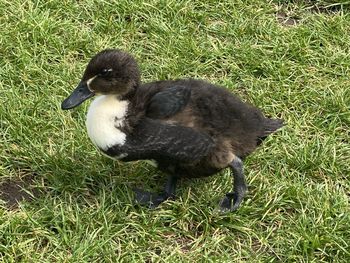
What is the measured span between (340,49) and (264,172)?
1492 millimetres

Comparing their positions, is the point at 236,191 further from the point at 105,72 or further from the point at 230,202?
the point at 105,72

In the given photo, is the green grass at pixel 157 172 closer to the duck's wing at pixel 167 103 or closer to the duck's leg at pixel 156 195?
the duck's leg at pixel 156 195

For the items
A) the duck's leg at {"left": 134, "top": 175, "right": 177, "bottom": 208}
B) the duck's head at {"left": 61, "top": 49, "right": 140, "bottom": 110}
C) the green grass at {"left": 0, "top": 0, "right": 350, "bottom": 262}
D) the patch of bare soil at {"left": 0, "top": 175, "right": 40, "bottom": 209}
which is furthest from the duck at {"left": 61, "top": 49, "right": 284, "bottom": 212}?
the patch of bare soil at {"left": 0, "top": 175, "right": 40, "bottom": 209}

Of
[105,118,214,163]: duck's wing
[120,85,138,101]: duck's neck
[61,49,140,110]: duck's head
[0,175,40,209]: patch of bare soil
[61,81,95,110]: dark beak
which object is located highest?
[61,49,140,110]: duck's head

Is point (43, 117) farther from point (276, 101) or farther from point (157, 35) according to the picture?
point (276, 101)

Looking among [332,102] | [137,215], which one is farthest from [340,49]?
[137,215]

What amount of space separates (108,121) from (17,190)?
765mm

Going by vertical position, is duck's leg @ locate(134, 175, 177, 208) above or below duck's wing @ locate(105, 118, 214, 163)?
below

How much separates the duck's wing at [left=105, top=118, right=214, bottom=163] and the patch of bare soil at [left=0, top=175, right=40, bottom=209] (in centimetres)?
61

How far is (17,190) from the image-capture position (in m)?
4.04

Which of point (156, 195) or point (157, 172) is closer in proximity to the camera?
point (156, 195)

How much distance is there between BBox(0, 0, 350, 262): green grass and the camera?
12.4 ft

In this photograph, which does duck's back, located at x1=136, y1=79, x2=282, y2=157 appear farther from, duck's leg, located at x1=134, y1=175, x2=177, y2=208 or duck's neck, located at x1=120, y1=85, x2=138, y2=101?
duck's leg, located at x1=134, y1=175, x2=177, y2=208

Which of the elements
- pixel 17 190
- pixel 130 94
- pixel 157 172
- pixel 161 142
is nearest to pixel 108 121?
pixel 130 94
